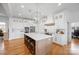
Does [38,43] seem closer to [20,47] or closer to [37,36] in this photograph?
[37,36]

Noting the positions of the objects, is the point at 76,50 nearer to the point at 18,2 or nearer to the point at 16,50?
the point at 16,50

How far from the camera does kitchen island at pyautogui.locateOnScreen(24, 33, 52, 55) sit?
97.5 inches

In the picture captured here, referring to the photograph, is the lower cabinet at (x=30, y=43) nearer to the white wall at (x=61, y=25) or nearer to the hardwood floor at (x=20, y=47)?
the hardwood floor at (x=20, y=47)

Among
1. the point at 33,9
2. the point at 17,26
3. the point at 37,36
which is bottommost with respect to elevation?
the point at 37,36

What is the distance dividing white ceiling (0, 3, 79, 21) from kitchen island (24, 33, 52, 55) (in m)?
0.49

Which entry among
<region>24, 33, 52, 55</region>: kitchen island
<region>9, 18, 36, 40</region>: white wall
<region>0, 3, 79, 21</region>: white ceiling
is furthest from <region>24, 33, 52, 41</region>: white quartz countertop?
<region>0, 3, 79, 21</region>: white ceiling

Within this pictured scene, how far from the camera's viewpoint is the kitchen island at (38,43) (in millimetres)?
2475

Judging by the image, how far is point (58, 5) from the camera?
2.50 metres

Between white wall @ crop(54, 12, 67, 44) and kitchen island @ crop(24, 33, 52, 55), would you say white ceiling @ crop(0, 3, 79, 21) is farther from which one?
kitchen island @ crop(24, 33, 52, 55)

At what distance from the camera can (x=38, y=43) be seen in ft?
8.14

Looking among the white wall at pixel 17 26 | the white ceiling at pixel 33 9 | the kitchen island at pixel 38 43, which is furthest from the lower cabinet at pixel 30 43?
the white ceiling at pixel 33 9

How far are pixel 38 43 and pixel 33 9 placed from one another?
0.82 metres

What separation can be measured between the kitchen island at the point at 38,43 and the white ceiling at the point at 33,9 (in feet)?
1.59

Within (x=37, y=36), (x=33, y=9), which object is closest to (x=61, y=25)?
(x=37, y=36)
